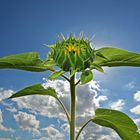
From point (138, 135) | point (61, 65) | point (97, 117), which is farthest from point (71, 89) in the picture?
point (138, 135)

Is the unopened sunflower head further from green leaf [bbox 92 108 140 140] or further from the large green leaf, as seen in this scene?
green leaf [bbox 92 108 140 140]

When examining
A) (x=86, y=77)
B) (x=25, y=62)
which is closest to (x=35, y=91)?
(x=25, y=62)

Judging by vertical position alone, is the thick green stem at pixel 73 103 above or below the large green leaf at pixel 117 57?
below

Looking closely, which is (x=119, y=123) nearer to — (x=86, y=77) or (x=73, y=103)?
(x=73, y=103)

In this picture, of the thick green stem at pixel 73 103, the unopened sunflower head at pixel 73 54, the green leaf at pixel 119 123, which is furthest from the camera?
the green leaf at pixel 119 123

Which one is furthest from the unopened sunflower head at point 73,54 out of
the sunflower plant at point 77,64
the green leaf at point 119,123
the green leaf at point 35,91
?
the green leaf at point 119,123

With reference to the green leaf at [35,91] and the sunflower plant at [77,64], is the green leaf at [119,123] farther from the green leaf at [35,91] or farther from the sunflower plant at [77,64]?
the green leaf at [35,91]

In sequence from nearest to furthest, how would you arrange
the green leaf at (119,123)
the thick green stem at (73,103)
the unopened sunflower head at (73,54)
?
the unopened sunflower head at (73,54)
the thick green stem at (73,103)
the green leaf at (119,123)

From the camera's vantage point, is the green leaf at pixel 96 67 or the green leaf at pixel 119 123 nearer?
the green leaf at pixel 96 67
